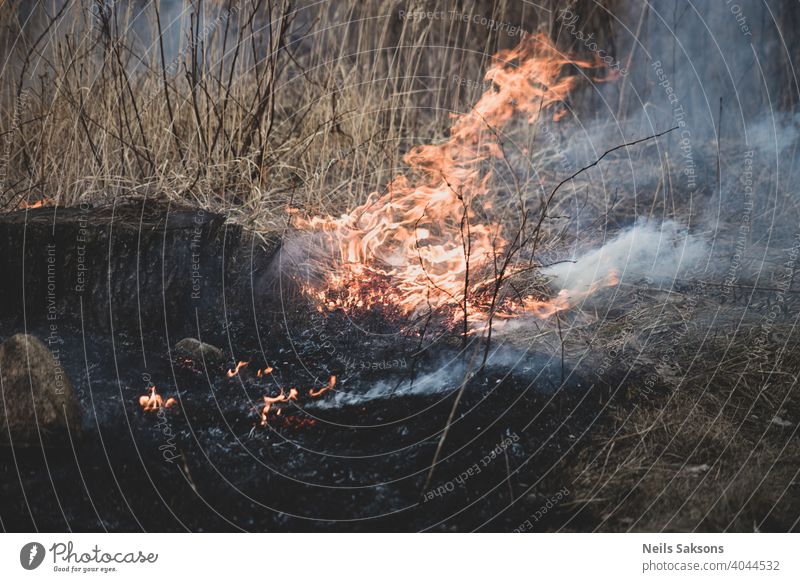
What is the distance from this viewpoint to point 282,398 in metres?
2.71

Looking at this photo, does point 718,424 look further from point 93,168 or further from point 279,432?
point 93,168

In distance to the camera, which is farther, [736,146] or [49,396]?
[736,146]

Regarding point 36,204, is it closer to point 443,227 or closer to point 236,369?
point 236,369

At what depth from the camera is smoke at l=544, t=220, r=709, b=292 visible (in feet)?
10.2

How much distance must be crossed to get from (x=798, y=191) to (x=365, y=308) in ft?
7.33

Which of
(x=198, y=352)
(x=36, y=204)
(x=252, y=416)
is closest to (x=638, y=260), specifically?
(x=252, y=416)

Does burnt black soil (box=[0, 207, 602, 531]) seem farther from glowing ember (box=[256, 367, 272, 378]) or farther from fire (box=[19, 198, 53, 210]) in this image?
fire (box=[19, 198, 53, 210])

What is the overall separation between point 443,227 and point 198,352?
4.53 feet

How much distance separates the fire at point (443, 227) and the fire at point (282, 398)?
444 mm

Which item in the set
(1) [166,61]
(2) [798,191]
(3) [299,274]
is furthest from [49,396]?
(2) [798,191]

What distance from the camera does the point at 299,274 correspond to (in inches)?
124

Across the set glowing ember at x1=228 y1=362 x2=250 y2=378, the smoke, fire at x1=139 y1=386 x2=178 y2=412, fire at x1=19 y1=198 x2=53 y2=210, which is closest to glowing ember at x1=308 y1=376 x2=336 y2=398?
glowing ember at x1=228 y1=362 x2=250 y2=378

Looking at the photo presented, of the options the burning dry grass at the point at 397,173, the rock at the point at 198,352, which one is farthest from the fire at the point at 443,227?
the rock at the point at 198,352

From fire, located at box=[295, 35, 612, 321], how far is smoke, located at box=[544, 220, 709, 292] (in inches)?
6.5
